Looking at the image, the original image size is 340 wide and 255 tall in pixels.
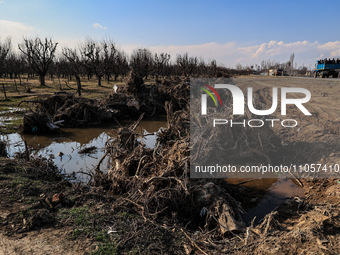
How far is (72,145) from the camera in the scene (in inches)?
386

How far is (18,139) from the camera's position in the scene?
1002cm

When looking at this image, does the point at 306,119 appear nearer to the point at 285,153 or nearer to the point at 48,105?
the point at 285,153

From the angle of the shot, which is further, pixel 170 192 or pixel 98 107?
pixel 98 107

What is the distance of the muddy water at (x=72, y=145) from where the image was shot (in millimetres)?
7521

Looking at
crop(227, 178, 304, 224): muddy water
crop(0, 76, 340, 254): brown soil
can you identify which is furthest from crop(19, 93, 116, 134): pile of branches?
crop(227, 178, 304, 224): muddy water

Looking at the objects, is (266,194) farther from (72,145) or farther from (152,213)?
(72,145)

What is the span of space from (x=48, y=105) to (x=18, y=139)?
3822 mm

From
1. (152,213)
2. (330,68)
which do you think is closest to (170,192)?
(152,213)

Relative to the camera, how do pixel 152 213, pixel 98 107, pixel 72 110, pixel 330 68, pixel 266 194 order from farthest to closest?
1. pixel 330 68
2. pixel 98 107
3. pixel 72 110
4. pixel 266 194
5. pixel 152 213

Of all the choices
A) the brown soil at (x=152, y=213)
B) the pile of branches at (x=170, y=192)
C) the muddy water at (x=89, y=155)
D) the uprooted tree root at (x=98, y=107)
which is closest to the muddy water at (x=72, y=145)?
the muddy water at (x=89, y=155)

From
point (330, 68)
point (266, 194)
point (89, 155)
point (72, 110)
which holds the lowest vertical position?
point (266, 194)

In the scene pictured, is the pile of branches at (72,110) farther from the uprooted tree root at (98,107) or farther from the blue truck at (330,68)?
the blue truck at (330,68)

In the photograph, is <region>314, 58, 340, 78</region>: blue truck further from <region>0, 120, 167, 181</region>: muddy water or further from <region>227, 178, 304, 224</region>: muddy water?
<region>227, 178, 304, 224</region>: muddy water

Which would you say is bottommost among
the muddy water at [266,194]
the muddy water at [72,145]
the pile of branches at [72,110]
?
the muddy water at [266,194]
